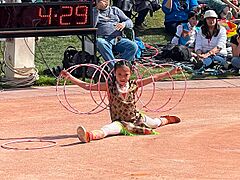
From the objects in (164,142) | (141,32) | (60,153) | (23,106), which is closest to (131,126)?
(164,142)

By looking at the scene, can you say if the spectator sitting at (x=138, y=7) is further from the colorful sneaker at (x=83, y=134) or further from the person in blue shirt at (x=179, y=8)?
the colorful sneaker at (x=83, y=134)

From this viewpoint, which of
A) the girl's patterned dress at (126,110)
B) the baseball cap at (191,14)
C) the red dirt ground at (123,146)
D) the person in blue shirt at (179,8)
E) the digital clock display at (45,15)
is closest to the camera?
the red dirt ground at (123,146)

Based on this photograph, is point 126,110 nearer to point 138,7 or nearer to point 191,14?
point 191,14

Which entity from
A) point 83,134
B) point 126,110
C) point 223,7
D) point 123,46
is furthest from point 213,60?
point 83,134

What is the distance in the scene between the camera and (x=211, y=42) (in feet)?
51.6

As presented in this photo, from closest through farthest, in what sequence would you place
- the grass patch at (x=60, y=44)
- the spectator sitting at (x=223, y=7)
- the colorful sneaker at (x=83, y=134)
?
the colorful sneaker at (x=83, y=134)
the grass patch at (x=60, y=44)
the spectator sitting at (x=223, y=7)

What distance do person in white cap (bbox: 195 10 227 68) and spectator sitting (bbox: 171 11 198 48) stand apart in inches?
49.2

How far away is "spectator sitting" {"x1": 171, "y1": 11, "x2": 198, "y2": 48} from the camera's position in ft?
56.2

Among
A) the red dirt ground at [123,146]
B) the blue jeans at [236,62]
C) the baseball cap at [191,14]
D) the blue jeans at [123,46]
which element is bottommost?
the red dirt ground at [123,146]

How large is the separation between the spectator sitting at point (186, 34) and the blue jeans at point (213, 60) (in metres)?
1.51

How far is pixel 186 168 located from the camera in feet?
24.6

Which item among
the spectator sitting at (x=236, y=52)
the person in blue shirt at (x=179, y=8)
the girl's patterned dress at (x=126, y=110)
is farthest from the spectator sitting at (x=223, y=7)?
the girl's patterned dress at (x=126, y=110)

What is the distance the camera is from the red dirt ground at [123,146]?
24.3ft

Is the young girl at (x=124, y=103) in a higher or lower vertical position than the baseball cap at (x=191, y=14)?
lower
